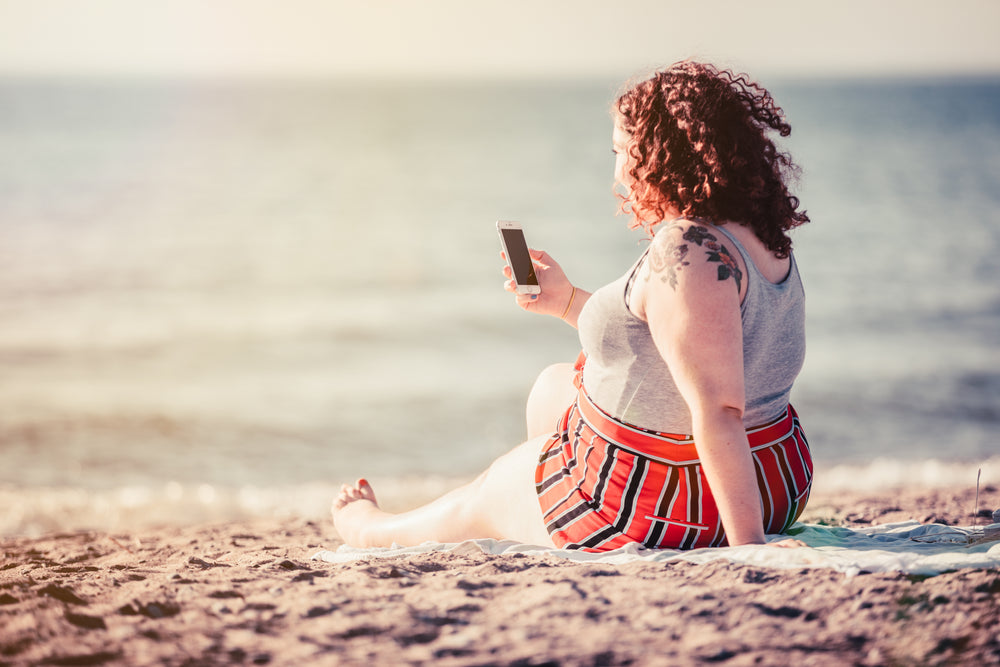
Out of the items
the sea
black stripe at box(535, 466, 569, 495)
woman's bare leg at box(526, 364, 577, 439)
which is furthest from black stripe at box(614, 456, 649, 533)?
the sea

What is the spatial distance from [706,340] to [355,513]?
6.19ft

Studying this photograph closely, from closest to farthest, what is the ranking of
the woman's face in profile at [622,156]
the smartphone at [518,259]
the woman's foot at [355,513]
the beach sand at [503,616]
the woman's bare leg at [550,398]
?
the beach sand at [503,616]
the woman's face in profile at [622,156]
the woman's bare leg at [550,398]
the smartphone at [518,259]
the woman's foot at [355,513]

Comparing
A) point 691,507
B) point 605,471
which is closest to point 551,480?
point 605,471

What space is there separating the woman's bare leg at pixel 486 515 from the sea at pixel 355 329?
1319mm

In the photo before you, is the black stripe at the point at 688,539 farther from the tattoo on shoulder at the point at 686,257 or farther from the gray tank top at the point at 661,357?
the tattoo on shoulder at the point at 686,257

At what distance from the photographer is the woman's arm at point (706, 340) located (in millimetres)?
2119

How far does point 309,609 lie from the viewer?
2.09 m

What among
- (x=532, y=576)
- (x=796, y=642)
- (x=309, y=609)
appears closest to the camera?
(x=796, y=642)

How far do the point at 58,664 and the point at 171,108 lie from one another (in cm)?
6638

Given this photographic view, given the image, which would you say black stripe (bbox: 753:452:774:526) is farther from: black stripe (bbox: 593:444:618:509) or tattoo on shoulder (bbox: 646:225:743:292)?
tattoo on shoulder (bbox: 646:225:743:292)

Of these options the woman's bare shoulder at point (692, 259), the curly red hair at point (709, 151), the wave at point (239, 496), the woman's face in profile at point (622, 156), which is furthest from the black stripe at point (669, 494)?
the wave at point (239, 496)

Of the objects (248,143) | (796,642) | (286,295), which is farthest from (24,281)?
(248,143)

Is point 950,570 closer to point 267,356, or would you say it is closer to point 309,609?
point 309,609

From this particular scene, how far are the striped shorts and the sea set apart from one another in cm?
89
